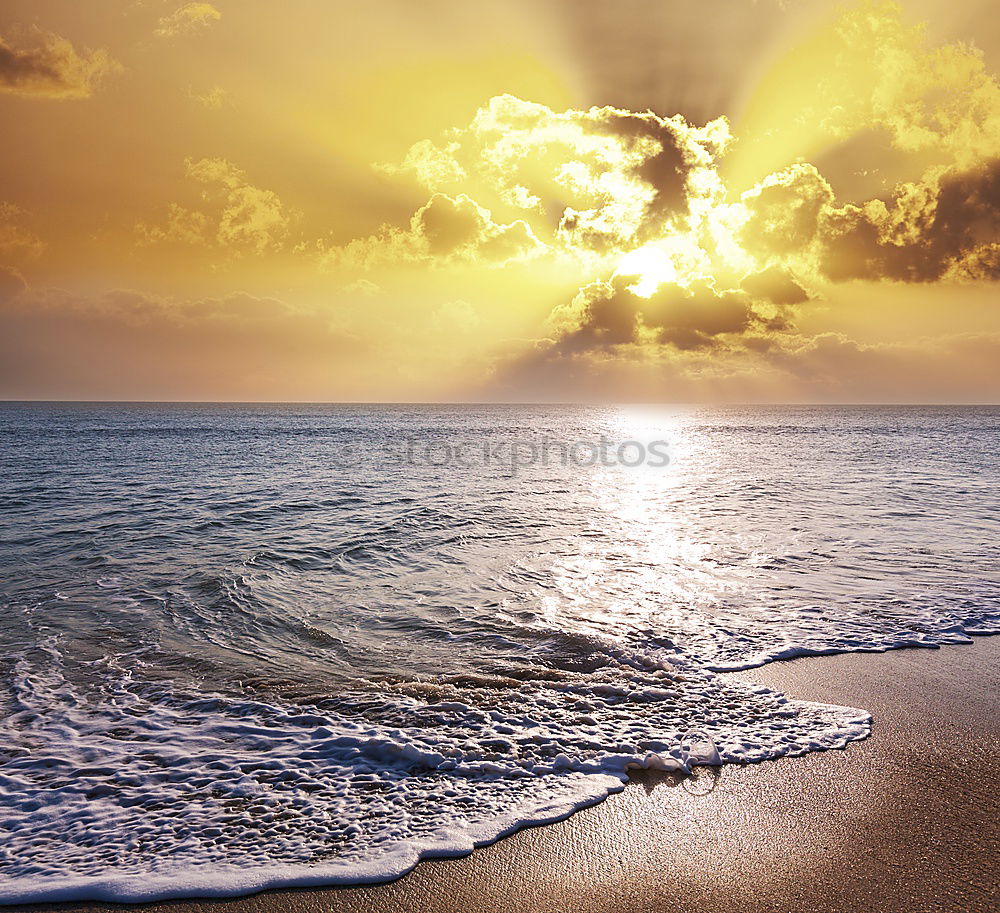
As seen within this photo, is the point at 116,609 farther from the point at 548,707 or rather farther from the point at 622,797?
the point at 622,797

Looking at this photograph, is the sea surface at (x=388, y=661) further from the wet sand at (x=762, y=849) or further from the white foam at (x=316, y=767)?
the wet sand at (x=762, y=849)

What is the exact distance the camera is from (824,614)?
9.27 metres

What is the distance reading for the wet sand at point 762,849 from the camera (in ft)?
12.0

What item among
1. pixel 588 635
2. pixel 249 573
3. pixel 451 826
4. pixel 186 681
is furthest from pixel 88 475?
pixel 451 826

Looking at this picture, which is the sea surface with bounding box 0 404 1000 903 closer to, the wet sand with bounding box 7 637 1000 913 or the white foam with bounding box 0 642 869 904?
the white foam with bounding box 0 642 869 904

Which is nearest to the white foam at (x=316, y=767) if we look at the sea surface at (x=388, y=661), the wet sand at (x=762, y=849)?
the sea surface at (x=388, y=661)

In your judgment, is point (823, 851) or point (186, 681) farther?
point (186, 681)

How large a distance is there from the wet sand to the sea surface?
0.21 metres

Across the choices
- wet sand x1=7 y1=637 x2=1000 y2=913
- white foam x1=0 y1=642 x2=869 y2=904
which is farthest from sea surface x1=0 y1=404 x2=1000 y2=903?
wet sand x1=7 y1=637 x2=1000 y2=913

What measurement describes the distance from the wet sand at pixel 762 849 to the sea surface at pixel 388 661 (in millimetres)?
210

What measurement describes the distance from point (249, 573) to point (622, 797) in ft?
31.3

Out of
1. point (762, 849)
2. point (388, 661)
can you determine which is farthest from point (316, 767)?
point (762, 849)

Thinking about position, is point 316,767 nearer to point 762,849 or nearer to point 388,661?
point 388,661

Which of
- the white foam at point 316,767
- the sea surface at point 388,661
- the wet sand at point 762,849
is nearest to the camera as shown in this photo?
the wet sand at point 762,849
